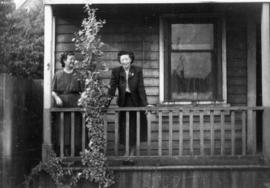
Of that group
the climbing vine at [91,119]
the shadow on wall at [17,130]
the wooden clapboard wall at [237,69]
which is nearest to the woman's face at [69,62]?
the climbing vine at [91,119]

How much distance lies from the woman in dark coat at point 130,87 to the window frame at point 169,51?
139 cm

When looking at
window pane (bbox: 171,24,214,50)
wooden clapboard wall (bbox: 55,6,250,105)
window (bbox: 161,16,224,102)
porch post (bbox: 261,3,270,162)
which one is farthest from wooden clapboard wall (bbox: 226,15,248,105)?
porch post (bbox: 261,3,270,162)

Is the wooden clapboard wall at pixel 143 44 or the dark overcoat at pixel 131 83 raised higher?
the wooden clapboard wall at pixel 143 44

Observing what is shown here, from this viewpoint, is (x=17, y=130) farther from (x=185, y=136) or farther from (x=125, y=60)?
(x=185, y=136)

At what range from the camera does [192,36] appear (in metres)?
8.91

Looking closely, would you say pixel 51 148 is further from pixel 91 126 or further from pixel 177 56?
pixel 177 56

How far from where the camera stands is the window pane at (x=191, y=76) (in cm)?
889

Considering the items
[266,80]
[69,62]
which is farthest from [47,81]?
[266,80]

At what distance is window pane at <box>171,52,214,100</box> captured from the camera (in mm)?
8891

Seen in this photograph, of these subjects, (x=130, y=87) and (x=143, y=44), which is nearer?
(x=130, y=87)

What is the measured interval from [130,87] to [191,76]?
1913 millimetres

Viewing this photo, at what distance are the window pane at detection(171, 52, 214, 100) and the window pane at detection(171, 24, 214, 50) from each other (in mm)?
129

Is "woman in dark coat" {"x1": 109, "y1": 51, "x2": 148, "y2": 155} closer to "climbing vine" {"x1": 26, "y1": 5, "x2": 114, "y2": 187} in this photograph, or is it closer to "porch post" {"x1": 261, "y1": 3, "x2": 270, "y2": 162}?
"climbing vine" {"x1": 26, "y1": 5, "x2": 114, "y2": 187}

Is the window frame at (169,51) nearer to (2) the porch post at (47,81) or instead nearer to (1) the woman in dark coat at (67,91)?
(1) the woman in dark coat at (67,91)
